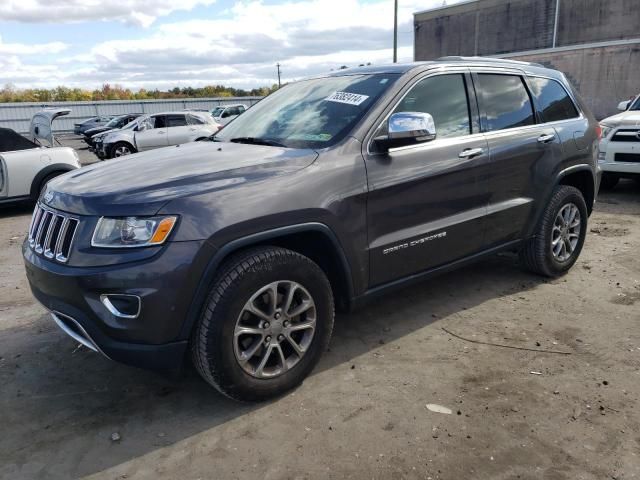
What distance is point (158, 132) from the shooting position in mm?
16375

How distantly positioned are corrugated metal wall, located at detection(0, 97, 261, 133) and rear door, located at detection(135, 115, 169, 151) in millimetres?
17296

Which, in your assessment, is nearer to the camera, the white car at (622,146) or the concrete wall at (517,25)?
the white car at (622,146)

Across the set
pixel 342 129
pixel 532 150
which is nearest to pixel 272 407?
pixel 342 129

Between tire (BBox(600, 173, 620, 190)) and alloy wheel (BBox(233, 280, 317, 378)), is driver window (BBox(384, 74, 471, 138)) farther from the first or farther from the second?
tire (BBox(600, 173, 620, 190))

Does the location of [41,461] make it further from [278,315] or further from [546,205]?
[546,205]

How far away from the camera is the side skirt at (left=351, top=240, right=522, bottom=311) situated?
131 inches

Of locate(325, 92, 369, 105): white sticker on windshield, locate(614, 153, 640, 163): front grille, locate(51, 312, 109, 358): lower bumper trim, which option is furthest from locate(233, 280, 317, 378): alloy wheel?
locate(614, 153, 640, 163): front grille

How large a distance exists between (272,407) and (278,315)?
20.6 inches

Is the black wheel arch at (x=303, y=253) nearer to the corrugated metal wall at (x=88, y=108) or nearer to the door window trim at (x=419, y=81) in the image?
the door window trim at (x=419, y=81)

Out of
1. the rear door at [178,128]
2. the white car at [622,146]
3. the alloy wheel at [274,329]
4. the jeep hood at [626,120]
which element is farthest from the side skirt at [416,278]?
the rear door at [178,128]

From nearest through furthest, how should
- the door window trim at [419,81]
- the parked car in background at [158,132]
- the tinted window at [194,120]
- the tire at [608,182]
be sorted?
the door window trim at [419,81]
the tire at [608,182]
the parked car in background at [158,132]
the tinted window at [194,120]

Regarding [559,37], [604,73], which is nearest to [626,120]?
[604,73]

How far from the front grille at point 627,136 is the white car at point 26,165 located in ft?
28.4

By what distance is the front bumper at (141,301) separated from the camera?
2498 millimetres
